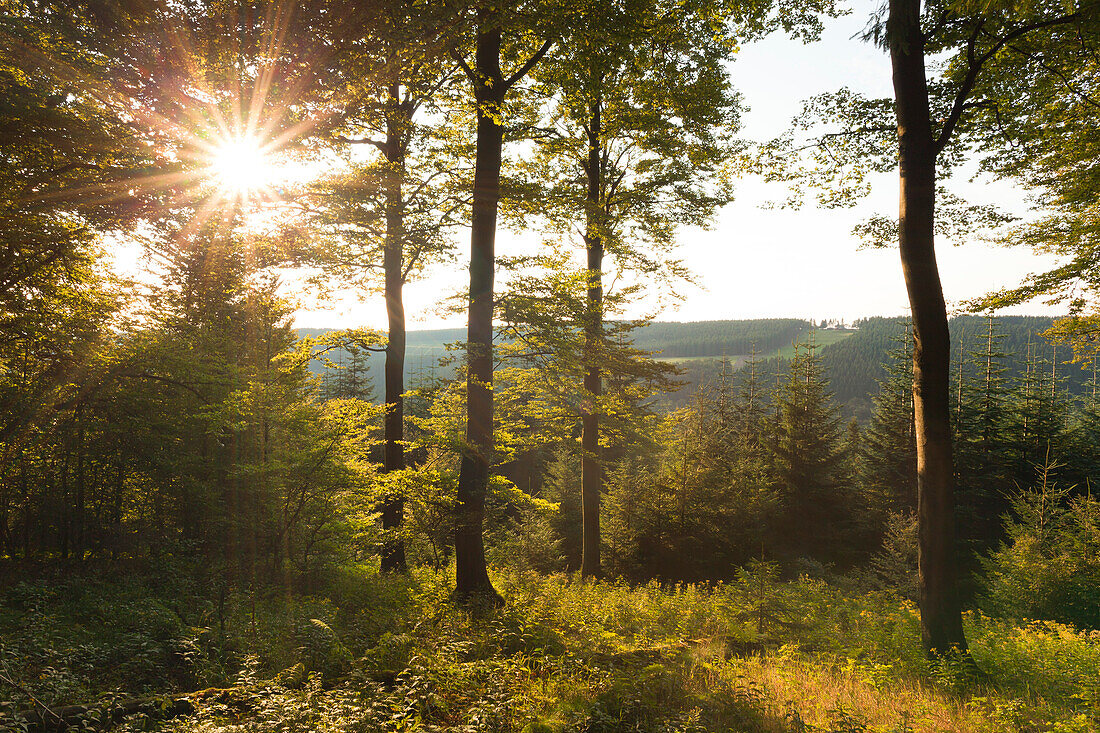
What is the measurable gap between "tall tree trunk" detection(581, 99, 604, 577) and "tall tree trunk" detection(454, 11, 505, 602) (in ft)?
10.8

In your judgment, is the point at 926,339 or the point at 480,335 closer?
the point at 926,339

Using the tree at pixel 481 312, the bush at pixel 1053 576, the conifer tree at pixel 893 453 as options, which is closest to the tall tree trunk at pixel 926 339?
the tree at pixel 481 312

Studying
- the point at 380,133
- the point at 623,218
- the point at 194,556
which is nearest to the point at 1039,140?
the point at 623,218

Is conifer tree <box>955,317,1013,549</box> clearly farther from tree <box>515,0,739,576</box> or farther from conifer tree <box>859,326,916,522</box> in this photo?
tree <box>515,0,739,576</box>

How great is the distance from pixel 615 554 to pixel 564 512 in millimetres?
4509

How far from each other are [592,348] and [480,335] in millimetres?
3577

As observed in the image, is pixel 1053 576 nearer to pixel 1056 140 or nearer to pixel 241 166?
pixel 1056 140

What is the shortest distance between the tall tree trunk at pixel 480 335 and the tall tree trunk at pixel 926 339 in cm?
614

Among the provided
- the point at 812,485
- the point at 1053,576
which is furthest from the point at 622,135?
the point at 812,485

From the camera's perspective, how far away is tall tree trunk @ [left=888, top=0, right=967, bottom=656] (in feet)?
21.4

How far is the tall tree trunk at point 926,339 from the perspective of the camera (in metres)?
6.51

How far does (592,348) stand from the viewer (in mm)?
11516

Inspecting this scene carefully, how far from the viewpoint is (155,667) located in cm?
534

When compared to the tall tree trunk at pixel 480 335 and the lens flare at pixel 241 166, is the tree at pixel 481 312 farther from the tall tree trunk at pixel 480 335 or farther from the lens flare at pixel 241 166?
the lens flare at pixel 241 166
